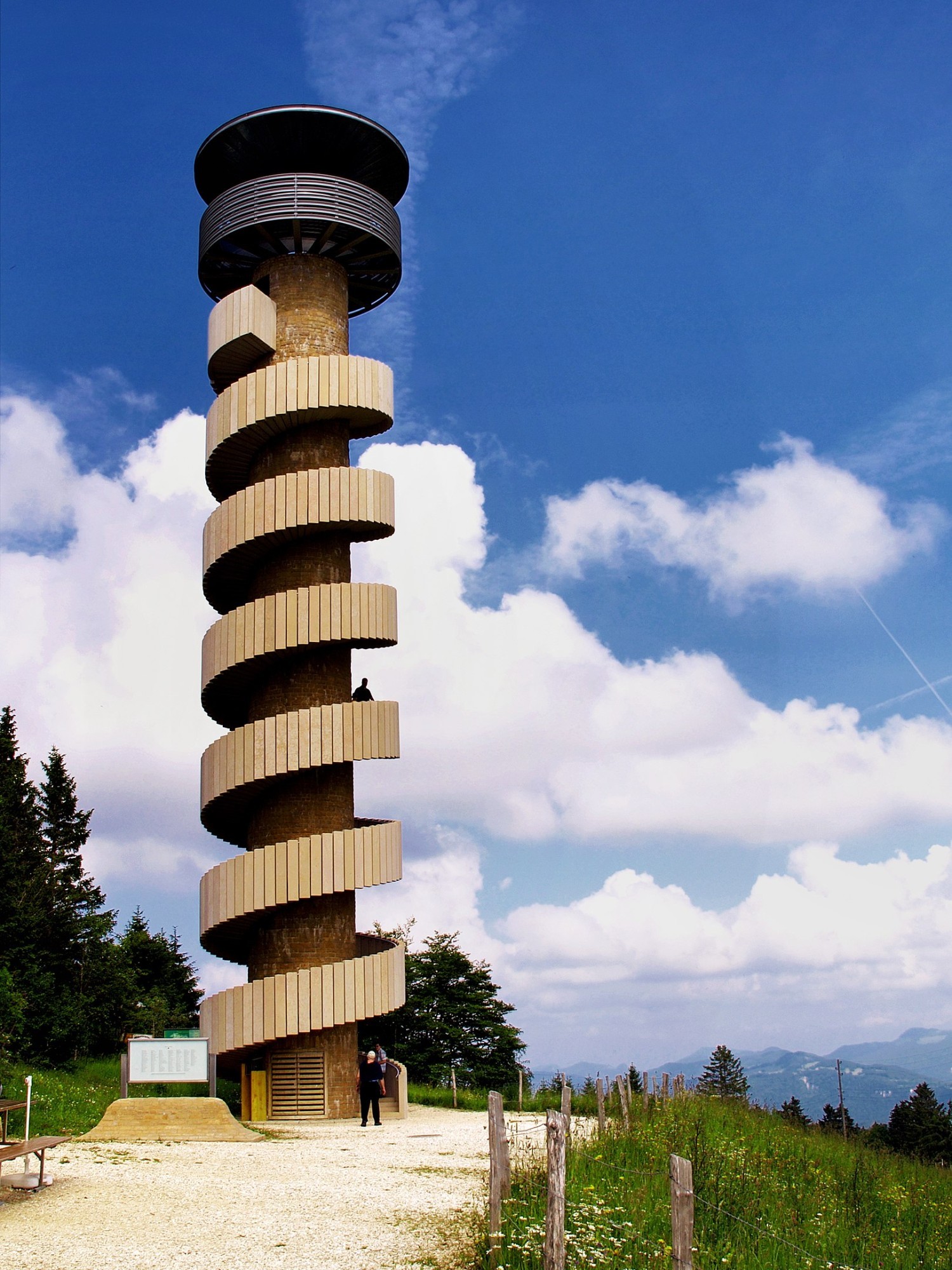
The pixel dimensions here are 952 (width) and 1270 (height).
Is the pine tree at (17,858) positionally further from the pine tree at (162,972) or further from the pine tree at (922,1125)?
the pine tree at (922,1125)

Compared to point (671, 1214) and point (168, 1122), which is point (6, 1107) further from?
point (671, 1214)

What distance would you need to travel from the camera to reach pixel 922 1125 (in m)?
43.3

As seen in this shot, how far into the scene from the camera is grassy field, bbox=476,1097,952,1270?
7.36 metres

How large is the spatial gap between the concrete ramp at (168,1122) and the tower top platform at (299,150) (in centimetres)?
Answer: 1406

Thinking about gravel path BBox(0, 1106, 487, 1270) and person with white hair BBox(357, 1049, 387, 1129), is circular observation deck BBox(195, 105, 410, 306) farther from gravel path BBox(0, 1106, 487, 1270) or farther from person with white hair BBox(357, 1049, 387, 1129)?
gravel path BBox(0, 1106, 487, 1270)

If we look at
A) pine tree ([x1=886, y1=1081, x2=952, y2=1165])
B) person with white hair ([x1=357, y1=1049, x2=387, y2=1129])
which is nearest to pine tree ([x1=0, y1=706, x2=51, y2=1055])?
person with white hair ([x1=357, y1=1049, x2=387, y2=1129])

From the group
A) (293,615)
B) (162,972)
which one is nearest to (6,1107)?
(293,615)

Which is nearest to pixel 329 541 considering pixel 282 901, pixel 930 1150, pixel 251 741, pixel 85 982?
pixel 251 741

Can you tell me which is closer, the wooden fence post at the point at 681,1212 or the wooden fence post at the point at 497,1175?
the wooden fence post at the point at 681,1212

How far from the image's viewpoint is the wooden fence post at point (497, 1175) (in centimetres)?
759

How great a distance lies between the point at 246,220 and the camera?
19953 mm

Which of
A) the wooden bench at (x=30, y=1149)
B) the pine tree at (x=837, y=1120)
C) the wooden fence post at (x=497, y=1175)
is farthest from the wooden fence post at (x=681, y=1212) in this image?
the pine tree at (x=837, y=1120)

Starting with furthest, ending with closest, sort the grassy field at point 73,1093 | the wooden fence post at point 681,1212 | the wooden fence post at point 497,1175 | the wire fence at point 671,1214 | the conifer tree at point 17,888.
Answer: the conifer tree at point 17,888, the grassy field at point 73,1093, the wooden fence post at point 497,1175, the wire fence at point 671,1214, the wooden fence post at point 681,1212

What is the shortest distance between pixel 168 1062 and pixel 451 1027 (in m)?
14.9
